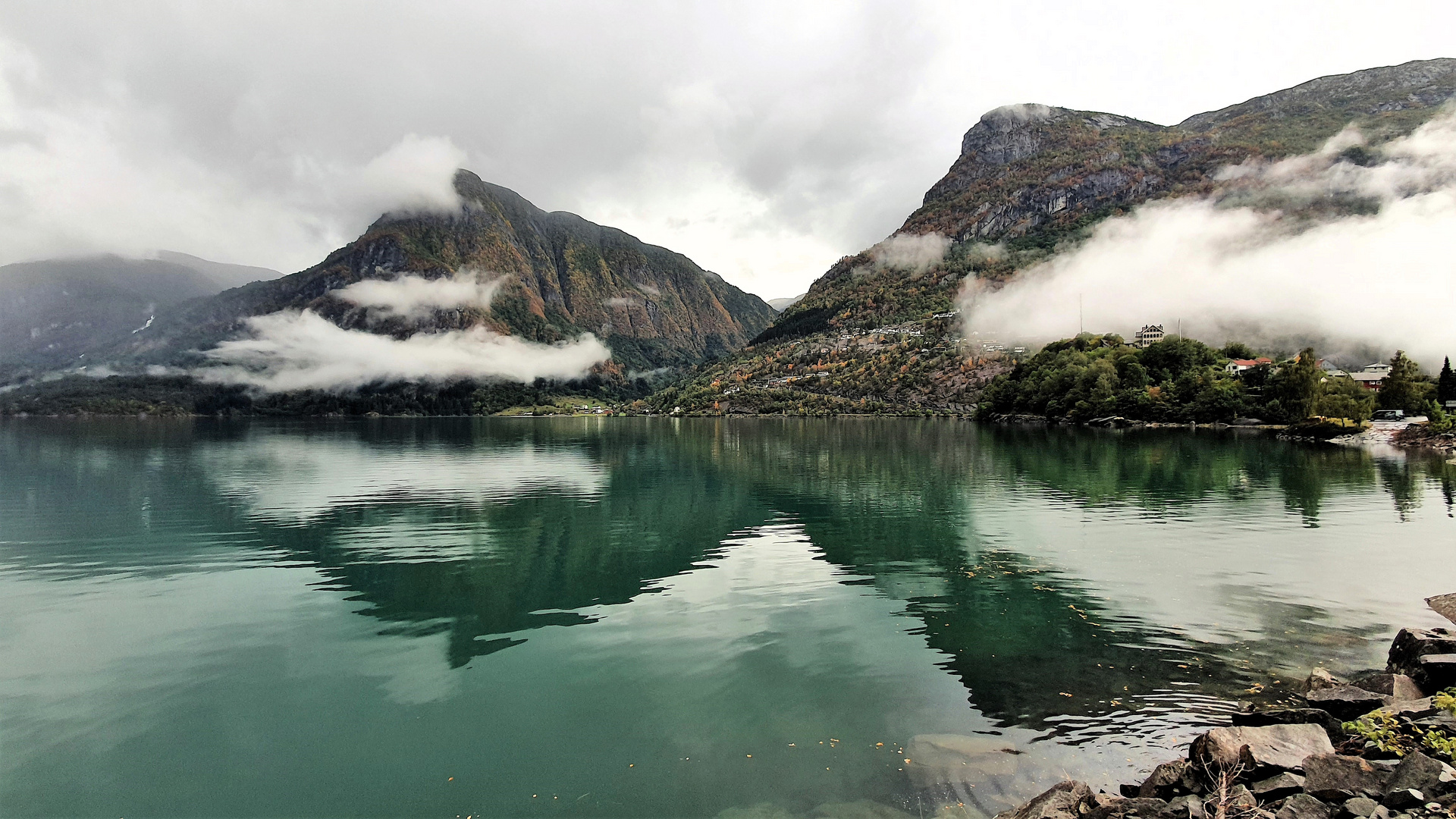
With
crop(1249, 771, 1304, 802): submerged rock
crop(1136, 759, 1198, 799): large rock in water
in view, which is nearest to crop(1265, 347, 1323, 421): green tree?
crop(1136, 759, 1198, 799): large rock in water

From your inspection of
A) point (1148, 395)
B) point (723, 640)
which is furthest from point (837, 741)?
point (1148, 395)

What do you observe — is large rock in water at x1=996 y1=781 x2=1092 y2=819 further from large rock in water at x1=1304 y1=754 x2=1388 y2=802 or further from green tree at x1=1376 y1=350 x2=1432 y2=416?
green tree at x1=1376 y1=350 x2=1432 y2=416

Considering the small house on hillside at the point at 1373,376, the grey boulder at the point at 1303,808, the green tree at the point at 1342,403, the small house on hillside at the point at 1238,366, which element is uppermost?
the small house on hillside at the point at 1238,366

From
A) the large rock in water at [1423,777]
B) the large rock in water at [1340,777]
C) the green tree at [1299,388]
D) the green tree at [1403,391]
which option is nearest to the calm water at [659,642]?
the large rock in water at [1340,777]

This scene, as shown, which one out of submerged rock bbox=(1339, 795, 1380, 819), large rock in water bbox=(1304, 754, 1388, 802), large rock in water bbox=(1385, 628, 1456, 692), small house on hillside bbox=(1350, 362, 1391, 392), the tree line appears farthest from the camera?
small house on hillside bbox=(1350, 362, 1391, 392)

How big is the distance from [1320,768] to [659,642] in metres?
13.9

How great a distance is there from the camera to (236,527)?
3584cm

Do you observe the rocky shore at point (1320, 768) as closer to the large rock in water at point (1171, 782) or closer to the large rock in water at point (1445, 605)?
the large rock in water at point (1171, 782)

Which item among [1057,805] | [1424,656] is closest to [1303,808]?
[1057,805]

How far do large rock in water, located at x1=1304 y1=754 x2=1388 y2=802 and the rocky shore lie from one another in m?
0.01

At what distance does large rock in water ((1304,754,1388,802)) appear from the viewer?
7973 millimetres

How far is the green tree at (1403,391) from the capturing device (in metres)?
118

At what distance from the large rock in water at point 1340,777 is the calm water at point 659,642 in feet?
9.36

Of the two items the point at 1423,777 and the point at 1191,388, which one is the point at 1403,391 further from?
the point at 1423,777
